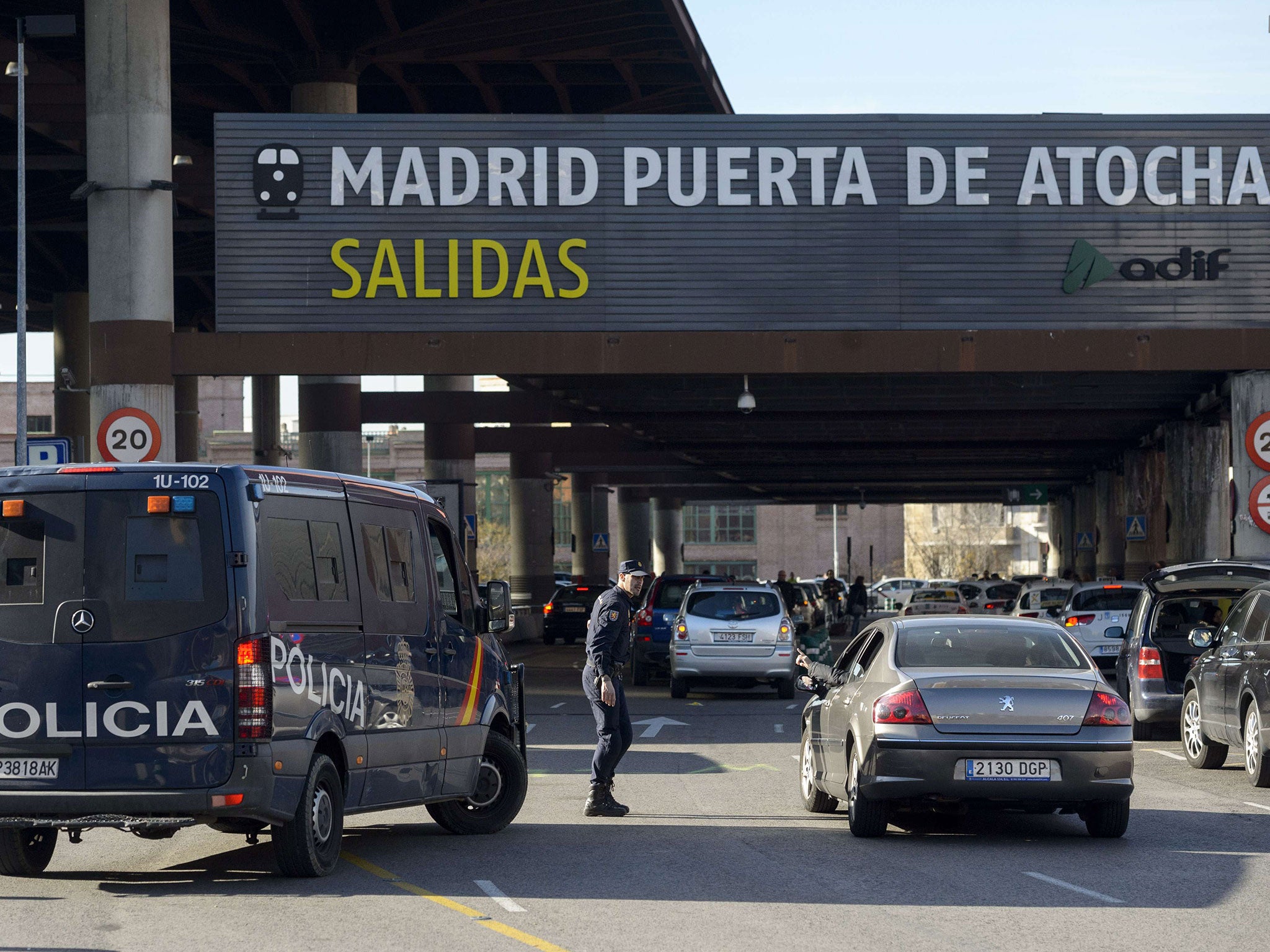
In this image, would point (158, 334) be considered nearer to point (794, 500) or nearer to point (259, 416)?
point (259, 416)

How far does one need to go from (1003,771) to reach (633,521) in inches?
2876

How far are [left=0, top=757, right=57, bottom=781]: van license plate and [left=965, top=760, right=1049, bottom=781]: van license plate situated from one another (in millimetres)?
5252

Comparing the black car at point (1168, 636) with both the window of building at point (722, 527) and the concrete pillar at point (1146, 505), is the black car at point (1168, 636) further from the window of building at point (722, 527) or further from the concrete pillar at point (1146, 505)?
the window of building at point (722, 527)

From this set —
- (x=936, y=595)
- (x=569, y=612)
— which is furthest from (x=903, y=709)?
(x=936, y=595)

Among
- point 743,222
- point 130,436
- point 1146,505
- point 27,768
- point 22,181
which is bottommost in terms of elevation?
point 27,768

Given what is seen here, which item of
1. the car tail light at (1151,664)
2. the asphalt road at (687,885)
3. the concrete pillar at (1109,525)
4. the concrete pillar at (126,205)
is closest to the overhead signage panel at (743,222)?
the concrete pillar at (126,205)

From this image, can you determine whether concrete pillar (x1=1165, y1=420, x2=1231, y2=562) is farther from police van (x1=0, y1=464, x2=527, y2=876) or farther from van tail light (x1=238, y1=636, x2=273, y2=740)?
van tail light (x1=238, y1=636, x2=273, y2=740)

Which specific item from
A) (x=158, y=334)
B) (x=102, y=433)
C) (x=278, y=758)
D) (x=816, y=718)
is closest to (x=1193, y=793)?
(x=816, y=718)

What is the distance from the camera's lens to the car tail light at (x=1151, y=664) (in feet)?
61.9

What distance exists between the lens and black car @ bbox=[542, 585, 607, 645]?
47812 millimetres

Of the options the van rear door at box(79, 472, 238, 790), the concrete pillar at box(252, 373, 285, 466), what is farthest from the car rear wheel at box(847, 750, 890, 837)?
the concrete pillar at box(252, 373, 285, 466)

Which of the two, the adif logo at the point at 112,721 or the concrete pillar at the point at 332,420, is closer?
the adif logo at the point at 112,721

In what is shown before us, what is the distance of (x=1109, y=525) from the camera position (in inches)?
2147

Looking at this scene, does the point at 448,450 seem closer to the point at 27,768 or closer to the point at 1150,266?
the point at 1150,266
